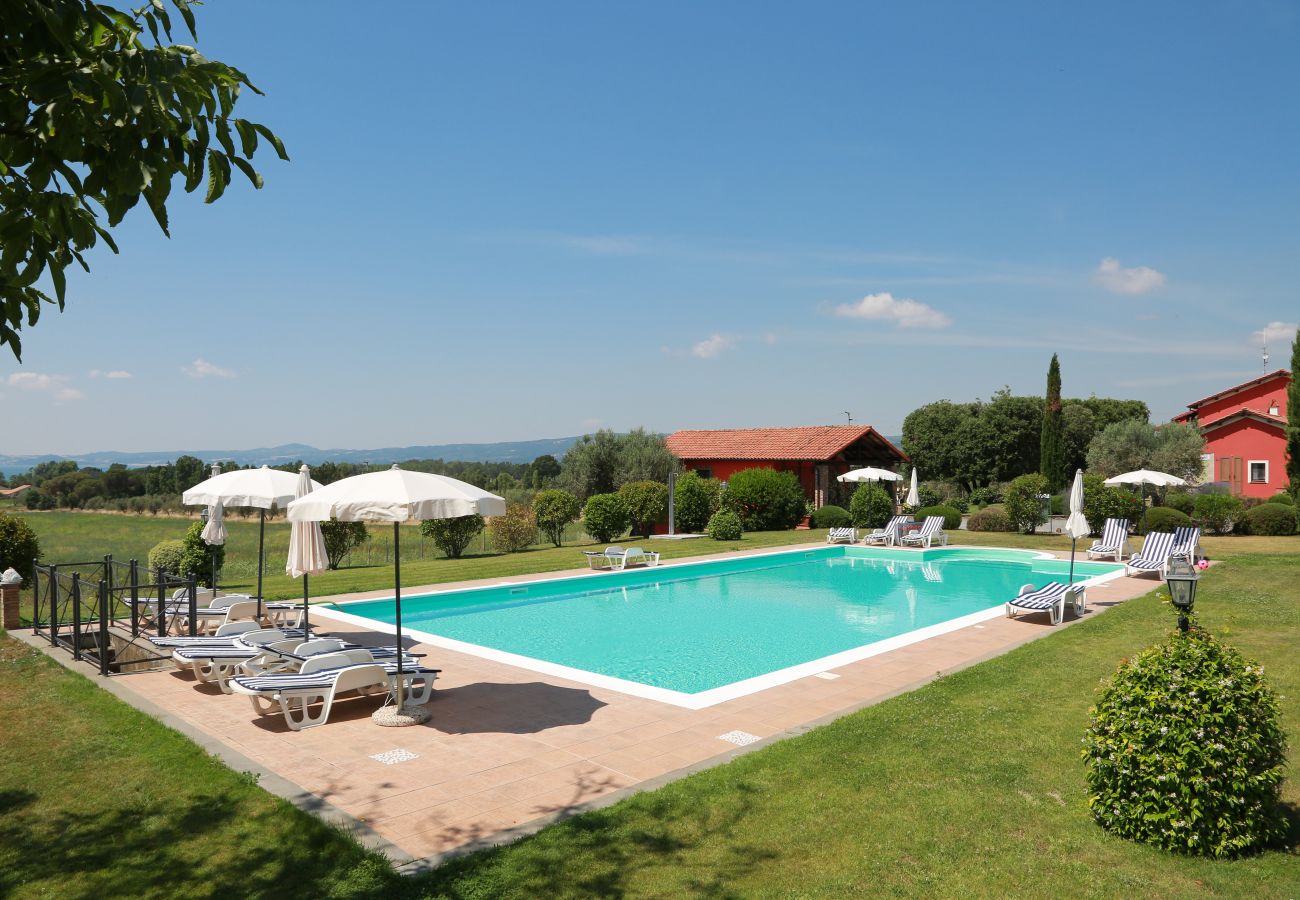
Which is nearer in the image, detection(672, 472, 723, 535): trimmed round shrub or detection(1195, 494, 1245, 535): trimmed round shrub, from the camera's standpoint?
detection(1195, 494, 1245, 535): trimmed round shrub

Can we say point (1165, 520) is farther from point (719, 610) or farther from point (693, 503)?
point (719, 610)

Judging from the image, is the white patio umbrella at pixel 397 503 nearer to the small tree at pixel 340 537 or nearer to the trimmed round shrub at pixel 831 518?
the small tree at pixel 340 537

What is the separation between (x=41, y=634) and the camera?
35.4ft

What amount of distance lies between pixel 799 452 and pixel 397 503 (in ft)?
88.0

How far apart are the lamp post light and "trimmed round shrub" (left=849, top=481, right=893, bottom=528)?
23.3 m

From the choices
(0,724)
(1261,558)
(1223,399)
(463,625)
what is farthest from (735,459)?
(0,724)

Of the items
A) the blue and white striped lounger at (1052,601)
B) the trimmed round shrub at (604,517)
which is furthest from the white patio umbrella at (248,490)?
the trimmed round shrub at (604,517)

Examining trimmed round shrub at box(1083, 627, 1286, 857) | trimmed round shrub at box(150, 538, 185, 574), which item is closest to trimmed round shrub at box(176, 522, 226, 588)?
trimmed round shrub at box(150, 538, 185, 574)

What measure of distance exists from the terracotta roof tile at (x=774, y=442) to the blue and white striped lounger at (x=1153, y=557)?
1464cm

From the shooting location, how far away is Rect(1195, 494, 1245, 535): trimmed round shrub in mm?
24016

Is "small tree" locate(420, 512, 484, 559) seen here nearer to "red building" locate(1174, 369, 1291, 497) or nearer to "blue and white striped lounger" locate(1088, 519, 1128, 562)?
"blue and white striped lounger" locate(1088, 519, 1128, 562)

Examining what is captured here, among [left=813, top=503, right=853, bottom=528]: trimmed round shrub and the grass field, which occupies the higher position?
[left=813, top=503, right=853, bottom=528]: trimmed round shrub

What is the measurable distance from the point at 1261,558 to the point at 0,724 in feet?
72.0

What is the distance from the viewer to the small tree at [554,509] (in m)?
25.6
